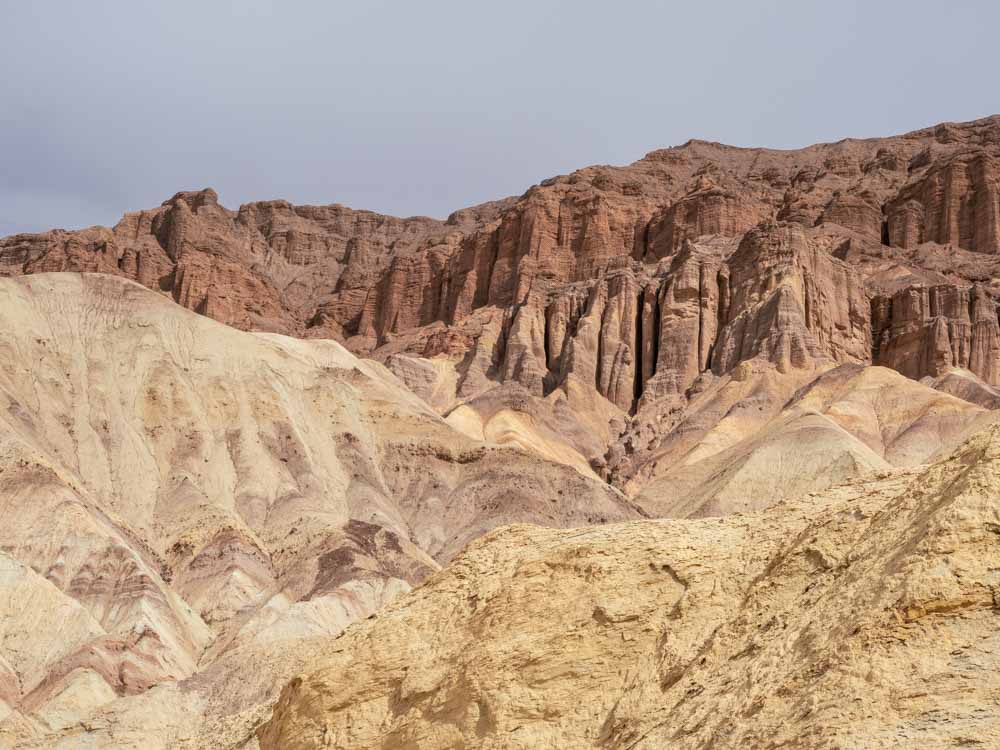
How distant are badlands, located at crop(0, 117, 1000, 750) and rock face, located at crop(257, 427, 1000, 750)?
0.04 metres

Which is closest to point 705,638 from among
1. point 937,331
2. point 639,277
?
point 937,331

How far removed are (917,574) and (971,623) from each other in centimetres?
56

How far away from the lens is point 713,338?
97.8 metres

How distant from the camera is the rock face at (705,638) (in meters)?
8.48

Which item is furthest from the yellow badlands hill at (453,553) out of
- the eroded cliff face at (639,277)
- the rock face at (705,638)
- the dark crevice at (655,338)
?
the dark crevice at (655,338)

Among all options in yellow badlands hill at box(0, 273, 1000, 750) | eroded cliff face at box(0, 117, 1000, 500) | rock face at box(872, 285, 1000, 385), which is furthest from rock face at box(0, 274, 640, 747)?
rock face at box(872, 285, 1000, 385)

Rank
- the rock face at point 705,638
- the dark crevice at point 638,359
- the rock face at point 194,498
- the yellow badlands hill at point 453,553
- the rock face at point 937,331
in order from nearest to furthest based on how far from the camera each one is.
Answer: the rock face at point 705,638 → the yellow badlands hill at point 453,553 → the rock face at point 194,498 → the rock face at point 937,331 → the dark crevice at point 638,359

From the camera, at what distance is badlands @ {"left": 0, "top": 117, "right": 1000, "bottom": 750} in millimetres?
10680

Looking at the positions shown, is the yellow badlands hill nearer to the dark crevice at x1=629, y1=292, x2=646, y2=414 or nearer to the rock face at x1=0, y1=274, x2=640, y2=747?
the rock face at x1=0, y1=274, x2=640, y2=747

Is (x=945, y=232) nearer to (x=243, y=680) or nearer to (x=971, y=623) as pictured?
(x=243, y=680)

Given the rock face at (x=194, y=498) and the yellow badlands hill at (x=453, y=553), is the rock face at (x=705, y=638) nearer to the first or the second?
the yellow badlands hill at (x=453, y=553)

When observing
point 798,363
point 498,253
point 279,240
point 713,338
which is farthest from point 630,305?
point 279,240

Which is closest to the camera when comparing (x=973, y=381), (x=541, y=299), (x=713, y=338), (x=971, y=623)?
(x=971, y=623)

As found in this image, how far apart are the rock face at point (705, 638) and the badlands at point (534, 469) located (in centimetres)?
4
